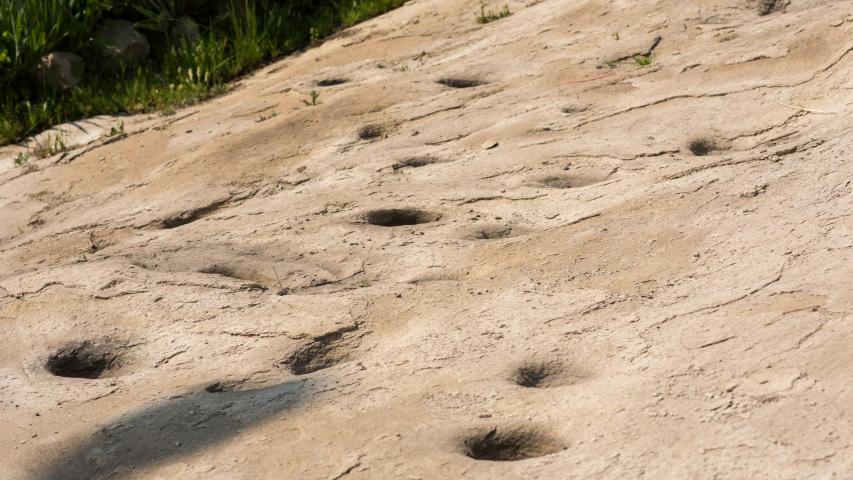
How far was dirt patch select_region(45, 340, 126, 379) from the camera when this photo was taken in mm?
3305

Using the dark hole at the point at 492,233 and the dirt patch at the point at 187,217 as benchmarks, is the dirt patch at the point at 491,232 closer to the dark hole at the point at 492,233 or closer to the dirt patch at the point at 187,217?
the dark hole at the point at 492,233

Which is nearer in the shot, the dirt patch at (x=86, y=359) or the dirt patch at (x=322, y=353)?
the dirt patch at (x=322, y=353)

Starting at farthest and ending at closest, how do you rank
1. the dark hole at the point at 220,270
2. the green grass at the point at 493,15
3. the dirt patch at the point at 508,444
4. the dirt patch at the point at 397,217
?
the green grass at the point at 493,15
the dirt patch at the point at 397,217
the dark hole at the point at 220,270
the dirt patch at the point at 508,444

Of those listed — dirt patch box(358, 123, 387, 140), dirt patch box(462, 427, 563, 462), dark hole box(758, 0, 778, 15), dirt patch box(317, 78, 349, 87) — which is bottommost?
dirt patch box(462, 427, 563, 462)

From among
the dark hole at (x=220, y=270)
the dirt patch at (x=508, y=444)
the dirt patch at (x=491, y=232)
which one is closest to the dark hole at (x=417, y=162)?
the dirt patch at (x=491, y=232)

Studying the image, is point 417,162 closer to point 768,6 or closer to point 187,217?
point 187,217

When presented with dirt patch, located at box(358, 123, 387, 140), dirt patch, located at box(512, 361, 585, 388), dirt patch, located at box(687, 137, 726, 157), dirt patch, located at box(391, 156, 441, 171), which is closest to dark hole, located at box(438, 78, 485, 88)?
dirt patch, located at box(358, 123, 387, 140)

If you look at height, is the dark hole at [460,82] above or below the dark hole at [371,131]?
above

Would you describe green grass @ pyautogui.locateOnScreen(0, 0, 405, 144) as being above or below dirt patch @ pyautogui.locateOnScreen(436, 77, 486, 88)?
above

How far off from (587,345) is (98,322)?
161cm

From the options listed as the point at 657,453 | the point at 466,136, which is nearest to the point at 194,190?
the point at 466,136

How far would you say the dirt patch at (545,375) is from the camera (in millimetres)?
2818

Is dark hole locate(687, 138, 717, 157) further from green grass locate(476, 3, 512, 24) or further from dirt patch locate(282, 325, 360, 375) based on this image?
green grass locate(476, 3, 512, 24)

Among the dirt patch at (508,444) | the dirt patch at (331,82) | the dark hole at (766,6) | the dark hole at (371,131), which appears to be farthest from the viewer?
the dirt patch at (331,82)
